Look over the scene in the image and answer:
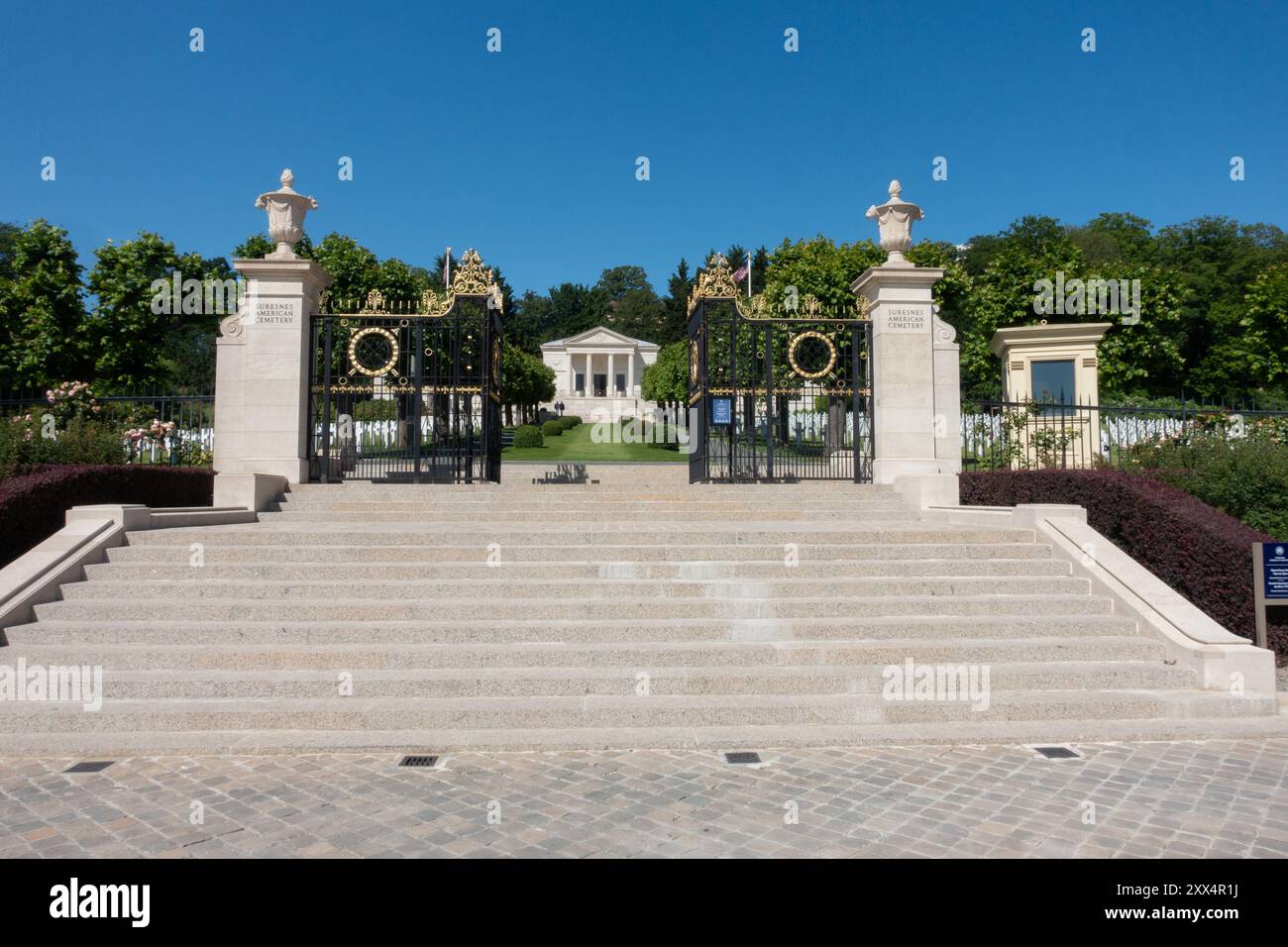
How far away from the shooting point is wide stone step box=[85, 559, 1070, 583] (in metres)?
8.04

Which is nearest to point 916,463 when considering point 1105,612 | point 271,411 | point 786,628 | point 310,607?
point 1105,612

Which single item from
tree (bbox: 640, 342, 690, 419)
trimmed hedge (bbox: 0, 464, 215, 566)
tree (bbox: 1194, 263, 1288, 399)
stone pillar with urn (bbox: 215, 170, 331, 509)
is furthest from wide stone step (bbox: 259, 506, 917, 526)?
tree (bbox: 640, 342, 690, 419)

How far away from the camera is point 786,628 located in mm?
7152

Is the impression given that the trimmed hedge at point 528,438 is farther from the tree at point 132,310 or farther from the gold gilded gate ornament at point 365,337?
the gold gilded gate ornament at point 365,337

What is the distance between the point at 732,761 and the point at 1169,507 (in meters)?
6.58

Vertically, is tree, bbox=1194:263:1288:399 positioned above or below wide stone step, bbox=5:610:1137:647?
above

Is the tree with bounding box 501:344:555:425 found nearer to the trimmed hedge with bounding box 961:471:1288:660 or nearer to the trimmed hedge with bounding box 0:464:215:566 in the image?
the trimmed hedge with bounding box 0:464:215:566

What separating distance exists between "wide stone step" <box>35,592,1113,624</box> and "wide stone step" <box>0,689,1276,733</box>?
4.09ft

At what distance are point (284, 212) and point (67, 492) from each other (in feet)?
18.0

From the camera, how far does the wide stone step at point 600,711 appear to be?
5.86 meters

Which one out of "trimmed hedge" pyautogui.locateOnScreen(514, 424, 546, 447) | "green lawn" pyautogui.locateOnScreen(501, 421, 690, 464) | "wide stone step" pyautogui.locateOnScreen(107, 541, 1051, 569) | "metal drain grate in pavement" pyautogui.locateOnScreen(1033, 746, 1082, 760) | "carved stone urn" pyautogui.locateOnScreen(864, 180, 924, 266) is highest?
"carved stone urn" pyautogui.locateOnScreen(864, 180, 924, 266)

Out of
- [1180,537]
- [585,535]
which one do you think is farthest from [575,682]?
[1180,537]

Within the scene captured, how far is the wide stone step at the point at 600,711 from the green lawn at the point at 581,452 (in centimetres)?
2380

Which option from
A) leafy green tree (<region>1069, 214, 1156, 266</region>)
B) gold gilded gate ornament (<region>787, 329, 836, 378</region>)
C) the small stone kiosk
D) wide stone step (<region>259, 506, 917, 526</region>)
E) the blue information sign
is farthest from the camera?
leafy green tree (<region>1069, 214, 1156, 266</region>)
